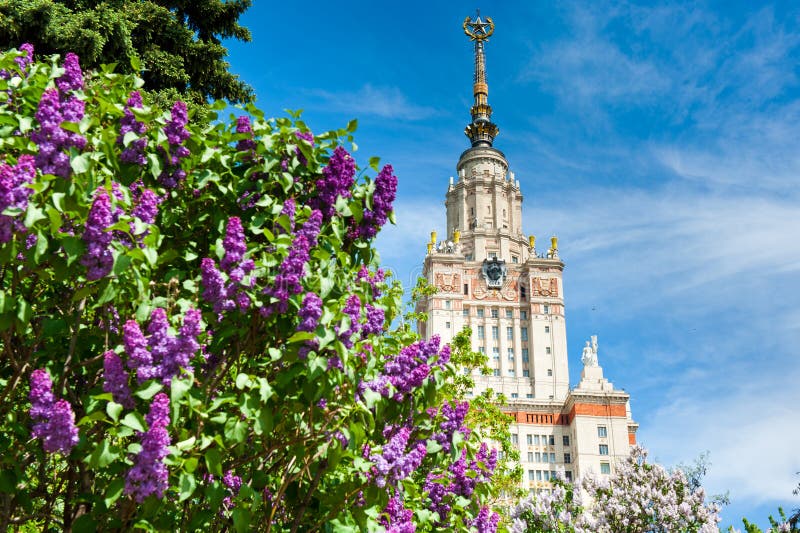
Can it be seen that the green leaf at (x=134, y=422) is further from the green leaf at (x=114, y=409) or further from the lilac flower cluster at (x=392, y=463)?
the lilac flower cluster at (x=392, y=463)

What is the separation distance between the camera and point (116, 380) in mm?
5496

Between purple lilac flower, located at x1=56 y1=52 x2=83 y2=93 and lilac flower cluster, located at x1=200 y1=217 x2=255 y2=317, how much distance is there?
1941 mm

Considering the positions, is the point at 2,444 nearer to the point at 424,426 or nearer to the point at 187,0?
the point at 424,426

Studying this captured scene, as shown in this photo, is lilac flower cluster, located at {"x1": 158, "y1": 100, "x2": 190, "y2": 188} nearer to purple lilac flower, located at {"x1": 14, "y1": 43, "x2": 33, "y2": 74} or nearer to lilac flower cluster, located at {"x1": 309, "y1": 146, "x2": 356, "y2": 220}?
lilac flower cluster, located at {"x1": 309, "y1": 146, "x2": 356, "y2": 220}

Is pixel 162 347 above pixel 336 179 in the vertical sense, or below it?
below

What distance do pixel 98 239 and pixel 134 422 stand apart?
1384mm

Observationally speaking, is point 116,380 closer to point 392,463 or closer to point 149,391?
point 149,391

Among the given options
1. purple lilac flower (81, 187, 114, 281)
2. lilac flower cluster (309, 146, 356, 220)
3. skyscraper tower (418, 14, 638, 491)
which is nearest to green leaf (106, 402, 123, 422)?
purple lilac flower (81, 187, 114, 281)

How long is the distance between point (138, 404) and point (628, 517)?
80.8 ft

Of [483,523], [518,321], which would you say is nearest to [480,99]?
[518,321]

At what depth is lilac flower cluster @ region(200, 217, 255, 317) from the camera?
6.13 metres

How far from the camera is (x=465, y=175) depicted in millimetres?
130125

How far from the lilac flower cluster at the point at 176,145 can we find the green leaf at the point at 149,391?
2.34 meters

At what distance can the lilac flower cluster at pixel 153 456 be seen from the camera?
17.0ft
